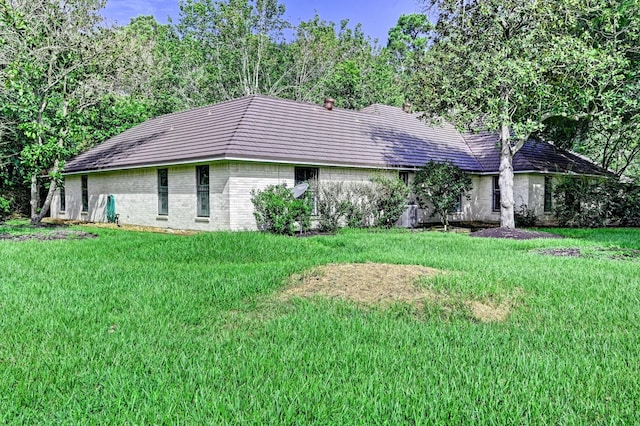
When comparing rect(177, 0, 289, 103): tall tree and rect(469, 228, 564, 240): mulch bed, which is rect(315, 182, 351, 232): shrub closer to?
rect(469, 228, 564, 240): mulch bed

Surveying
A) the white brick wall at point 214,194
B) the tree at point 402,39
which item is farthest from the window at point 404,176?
the tree at point 402,39

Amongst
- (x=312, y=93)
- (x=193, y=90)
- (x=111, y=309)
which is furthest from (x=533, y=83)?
(x=193, y=90)

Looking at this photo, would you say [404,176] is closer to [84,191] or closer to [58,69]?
[58,69]

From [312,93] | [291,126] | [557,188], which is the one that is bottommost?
[557,188]

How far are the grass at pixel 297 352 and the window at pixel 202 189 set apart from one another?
9.18 meters

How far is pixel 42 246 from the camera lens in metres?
12.1

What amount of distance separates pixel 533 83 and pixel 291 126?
916 cm

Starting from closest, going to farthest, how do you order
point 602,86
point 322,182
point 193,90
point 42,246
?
1. point 42,246
2. point 602,86
3. point 322,182
4. point 193,90

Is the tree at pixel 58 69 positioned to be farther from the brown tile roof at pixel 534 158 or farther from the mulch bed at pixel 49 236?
the brown tile roof at pixel 534 158

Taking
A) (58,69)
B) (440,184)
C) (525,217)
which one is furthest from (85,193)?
(525,217)

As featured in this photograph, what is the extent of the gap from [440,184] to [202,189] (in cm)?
952

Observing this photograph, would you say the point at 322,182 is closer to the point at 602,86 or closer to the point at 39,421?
the point at 602,86

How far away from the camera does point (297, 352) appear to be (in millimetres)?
4539

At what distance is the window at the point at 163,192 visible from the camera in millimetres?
19781
